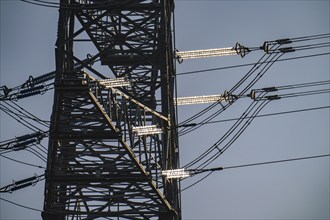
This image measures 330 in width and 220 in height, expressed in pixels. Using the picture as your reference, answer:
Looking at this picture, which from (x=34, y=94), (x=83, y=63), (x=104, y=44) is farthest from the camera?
(x=104, y=44)

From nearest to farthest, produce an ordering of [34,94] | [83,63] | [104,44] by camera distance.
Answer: [83,63] < [34,94] < [104,44]

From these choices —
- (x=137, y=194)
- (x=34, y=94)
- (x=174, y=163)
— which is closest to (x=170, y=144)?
(x=174, y=163)

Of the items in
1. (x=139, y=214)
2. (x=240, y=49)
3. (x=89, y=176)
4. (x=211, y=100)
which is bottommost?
(x=139, y=214)

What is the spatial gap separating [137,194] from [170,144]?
2080 millimetres

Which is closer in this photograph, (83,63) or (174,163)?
(83,63)

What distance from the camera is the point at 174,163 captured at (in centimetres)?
2123

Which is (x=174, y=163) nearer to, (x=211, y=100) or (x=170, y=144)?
(x=170, y=144)

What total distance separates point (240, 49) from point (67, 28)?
585 cm

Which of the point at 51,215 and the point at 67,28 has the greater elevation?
the point at 67,28

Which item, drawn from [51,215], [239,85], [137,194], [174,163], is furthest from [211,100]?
[51,215]

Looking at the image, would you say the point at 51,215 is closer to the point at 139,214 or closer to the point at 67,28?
the point at 139,214

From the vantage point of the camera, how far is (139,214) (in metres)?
21.5

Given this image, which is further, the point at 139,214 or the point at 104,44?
the point at 104,44

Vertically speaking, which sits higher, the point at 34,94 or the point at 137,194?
the point at 34,94
